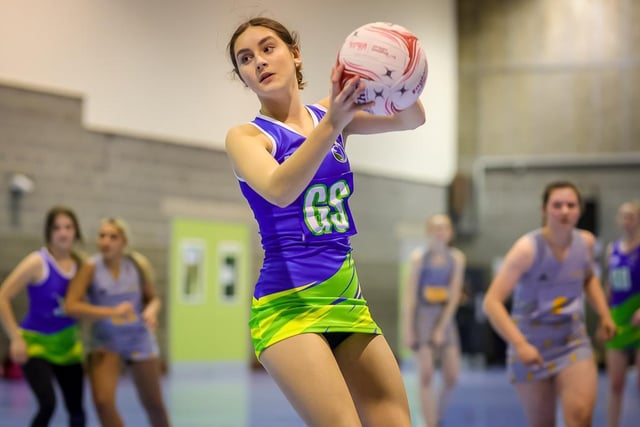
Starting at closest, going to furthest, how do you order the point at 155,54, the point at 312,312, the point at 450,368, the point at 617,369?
the point at 312,312 < the point at 617,369 < the point at 450,368 < the point at 155,54

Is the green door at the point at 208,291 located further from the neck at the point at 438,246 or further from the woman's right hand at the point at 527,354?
the woman's right hand at the point at 527,354

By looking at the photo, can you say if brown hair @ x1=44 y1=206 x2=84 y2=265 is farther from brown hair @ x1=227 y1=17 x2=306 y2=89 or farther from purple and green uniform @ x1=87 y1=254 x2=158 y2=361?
brown hair @ x1=227 y1=17 x2=306 y2=89

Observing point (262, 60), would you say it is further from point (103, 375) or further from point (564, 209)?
point (103, 375)

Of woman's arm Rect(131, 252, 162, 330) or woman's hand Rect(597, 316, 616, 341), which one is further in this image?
woman's arm Rect(131, 252, 162, 330)

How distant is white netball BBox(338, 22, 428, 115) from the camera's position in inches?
98.9

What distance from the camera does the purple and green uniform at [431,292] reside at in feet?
28.5

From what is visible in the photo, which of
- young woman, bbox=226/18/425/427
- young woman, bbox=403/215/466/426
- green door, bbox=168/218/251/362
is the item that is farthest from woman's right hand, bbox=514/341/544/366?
green door, bbox=168/218/251/362

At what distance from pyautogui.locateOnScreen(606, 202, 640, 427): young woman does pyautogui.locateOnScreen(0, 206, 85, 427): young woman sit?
12.5 ft

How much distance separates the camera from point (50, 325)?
20.1ft

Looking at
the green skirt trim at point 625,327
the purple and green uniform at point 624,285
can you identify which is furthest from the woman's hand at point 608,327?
the purple and green uniform at point 624,285

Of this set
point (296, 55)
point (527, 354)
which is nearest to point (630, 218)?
point (527, 354)

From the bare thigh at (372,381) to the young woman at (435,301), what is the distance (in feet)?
18.4

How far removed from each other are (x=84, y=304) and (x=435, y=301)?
3.75 metres

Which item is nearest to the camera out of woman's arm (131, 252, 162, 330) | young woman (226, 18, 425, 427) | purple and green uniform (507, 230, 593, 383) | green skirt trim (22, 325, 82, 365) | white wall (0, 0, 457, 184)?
young woman (226, 18, 425, 427)
